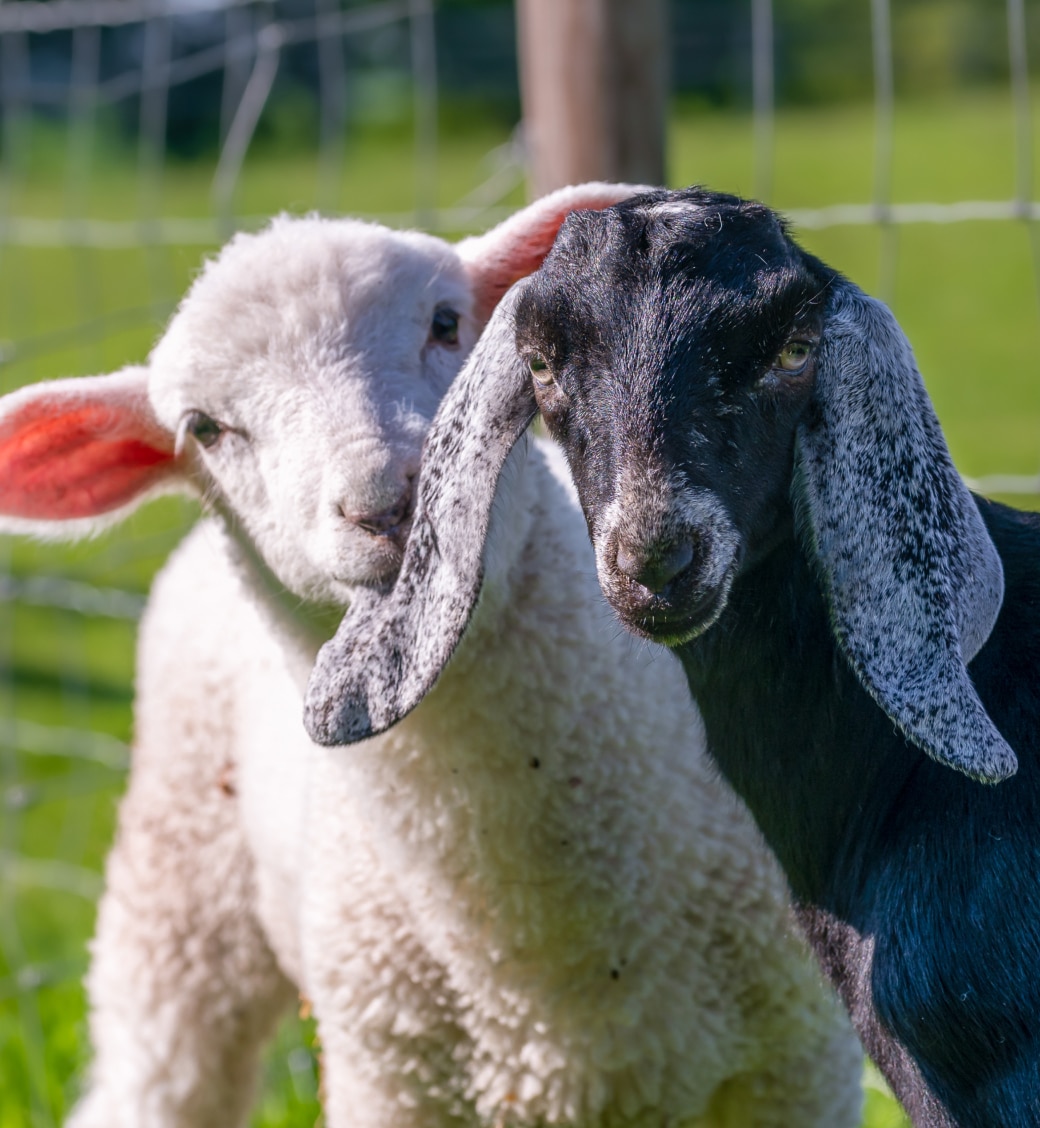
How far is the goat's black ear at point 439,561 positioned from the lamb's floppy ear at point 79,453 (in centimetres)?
78

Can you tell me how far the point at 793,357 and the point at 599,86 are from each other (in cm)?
155

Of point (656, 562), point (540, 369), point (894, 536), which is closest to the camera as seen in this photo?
→ point (656, 562)

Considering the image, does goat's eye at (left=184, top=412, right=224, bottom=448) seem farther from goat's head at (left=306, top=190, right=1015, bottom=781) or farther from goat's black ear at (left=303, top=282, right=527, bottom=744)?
goat's head at (left=306, top=190, right=1015, bottom=781)

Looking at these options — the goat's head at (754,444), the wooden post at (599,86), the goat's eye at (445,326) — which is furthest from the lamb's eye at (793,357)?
→ the wooden post at (599,86)

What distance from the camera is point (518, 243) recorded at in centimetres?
278

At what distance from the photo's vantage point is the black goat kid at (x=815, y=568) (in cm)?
201

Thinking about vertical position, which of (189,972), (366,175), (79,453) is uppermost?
(79,453)

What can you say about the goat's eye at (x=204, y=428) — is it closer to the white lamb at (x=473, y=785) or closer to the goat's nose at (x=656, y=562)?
the white lamb at (x=473, y=785)

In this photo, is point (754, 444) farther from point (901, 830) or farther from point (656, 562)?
point (901, 830)

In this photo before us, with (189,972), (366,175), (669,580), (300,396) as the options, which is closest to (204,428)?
(300,396)

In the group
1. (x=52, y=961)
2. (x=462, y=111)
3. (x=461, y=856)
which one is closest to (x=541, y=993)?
(x=461, y=856)

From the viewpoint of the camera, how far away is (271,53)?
14.0 ft

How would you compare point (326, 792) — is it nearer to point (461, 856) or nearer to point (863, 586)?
point (461, 856)

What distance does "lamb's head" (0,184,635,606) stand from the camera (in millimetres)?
2422
